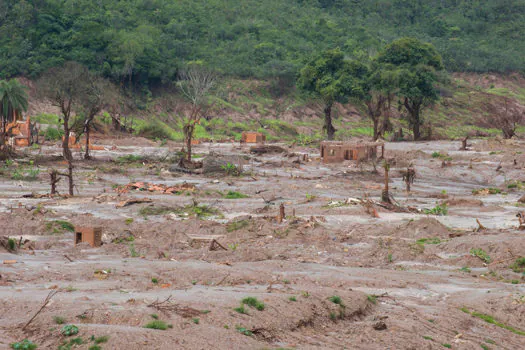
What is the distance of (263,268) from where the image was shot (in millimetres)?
16109

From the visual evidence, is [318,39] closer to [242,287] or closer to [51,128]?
[51,128]

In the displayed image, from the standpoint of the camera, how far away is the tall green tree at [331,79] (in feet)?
231

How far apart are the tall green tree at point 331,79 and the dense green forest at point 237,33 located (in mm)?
11106

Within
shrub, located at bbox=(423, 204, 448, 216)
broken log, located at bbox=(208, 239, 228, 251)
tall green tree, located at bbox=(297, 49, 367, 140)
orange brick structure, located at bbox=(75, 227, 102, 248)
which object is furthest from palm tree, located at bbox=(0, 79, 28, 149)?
broken log, located at bbox=(208, 239, 228, 251)

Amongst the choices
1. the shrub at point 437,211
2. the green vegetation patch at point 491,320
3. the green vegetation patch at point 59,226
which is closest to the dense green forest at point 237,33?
the shrub at point 437,211

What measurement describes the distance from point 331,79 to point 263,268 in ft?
189

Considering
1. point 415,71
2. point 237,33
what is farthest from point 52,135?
point 237,33

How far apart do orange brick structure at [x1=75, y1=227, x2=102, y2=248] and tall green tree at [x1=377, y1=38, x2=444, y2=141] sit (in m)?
52.3

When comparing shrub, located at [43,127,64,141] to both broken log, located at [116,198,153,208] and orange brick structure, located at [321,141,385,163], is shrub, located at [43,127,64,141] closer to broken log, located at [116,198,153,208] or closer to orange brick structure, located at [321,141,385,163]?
orange brick structure, located at [321,141,385,163]

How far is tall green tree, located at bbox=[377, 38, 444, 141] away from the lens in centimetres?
6806

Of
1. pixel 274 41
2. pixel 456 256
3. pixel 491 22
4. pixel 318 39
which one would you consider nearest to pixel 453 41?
pixel 491 22

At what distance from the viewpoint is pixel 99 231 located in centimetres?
1873

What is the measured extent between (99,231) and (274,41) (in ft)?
296

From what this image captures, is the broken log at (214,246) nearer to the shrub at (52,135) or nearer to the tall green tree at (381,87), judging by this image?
the shrub at (52,135)
